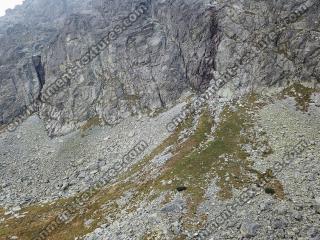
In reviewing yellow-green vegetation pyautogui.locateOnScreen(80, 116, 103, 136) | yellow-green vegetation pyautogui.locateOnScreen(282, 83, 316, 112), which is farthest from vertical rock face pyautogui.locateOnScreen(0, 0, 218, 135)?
yellow-green vegetation pyautogui.locateOnScreen(282, 83, 316, 112)

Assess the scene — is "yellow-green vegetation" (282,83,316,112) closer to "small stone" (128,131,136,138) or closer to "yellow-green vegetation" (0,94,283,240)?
"yellow-green vegetation" (0,94,283,240)

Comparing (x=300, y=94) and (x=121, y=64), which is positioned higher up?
(x=121, y=64)

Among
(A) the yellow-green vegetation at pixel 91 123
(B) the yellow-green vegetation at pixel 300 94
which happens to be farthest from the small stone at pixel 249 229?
(A) the yellow-green vegetation at pixel 91 123

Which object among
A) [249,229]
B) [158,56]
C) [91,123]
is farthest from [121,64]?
[249,229]

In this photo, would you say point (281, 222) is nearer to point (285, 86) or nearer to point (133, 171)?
point (133, 171)

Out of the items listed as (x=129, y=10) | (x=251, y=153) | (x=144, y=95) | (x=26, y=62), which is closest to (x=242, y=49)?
(x=144, y=95)

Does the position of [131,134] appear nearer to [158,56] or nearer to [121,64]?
[158,56]

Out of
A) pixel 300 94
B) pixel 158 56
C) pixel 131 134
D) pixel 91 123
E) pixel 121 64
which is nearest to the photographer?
pixel 300 94
